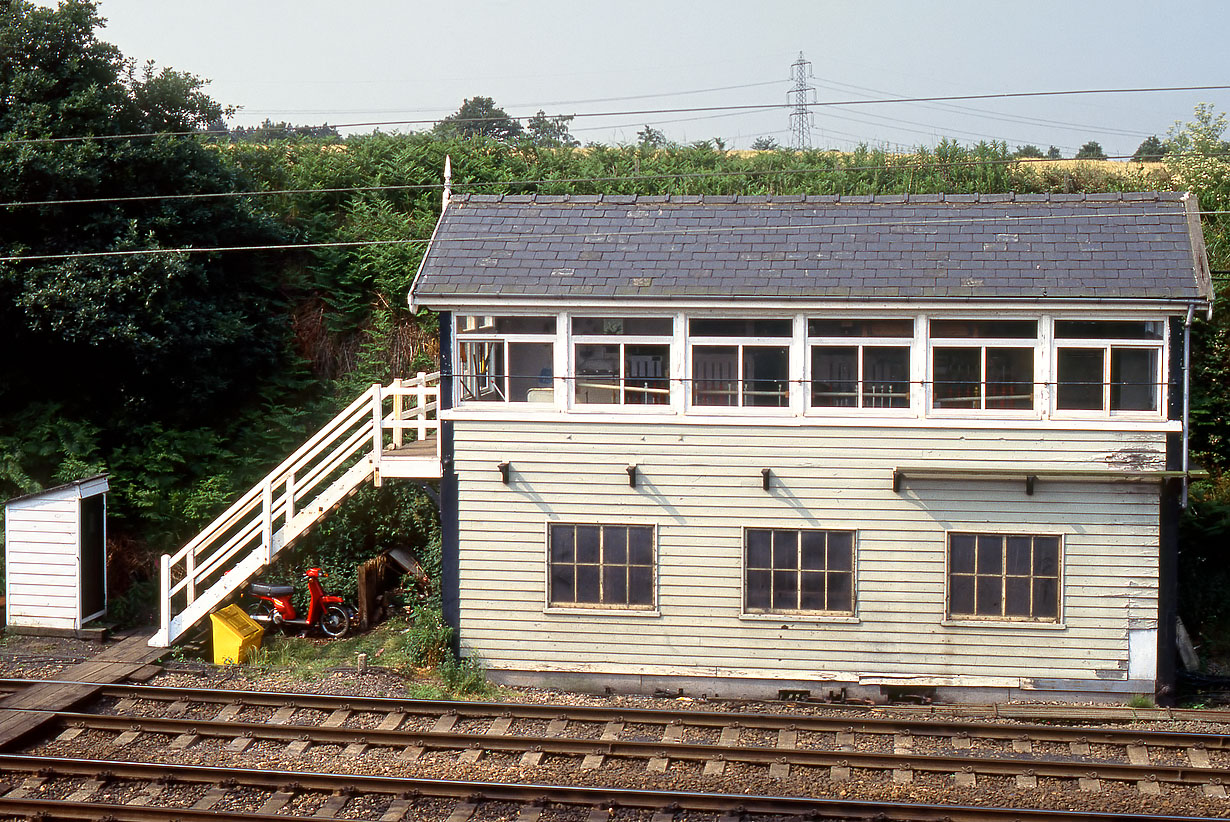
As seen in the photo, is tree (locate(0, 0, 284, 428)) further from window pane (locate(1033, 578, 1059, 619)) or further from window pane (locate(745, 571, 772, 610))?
window pane (locate(1033, 578, 1059, 619))

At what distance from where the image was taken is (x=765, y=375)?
12914 mm

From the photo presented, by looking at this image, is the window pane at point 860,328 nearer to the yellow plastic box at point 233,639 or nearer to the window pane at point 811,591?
the window pane at point 811,591

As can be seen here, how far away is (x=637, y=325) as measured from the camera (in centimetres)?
1304

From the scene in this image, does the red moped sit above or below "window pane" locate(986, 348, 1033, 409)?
below

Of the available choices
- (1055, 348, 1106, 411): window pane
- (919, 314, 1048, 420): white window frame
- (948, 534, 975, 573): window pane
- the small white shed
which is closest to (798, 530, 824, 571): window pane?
(948, 534, 975, 573): window pane

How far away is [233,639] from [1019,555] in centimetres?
986

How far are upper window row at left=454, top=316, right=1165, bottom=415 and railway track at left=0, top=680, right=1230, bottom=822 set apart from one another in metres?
3.62

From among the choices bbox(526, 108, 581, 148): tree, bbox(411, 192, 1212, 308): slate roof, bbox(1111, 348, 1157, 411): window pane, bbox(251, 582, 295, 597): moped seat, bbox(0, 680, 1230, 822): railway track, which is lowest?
bbox(0, 680, 1230, 822): railway track

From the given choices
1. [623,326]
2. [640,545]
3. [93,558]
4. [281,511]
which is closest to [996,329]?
[623,326]

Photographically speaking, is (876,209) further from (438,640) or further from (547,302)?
(438,640)

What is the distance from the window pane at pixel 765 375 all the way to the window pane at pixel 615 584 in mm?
2535

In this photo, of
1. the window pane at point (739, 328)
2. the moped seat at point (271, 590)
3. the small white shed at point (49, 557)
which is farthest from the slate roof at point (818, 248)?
the small white shed at point (49, 557)

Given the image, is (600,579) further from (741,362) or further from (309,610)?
(309,610)

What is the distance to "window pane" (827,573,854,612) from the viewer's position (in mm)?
12672
